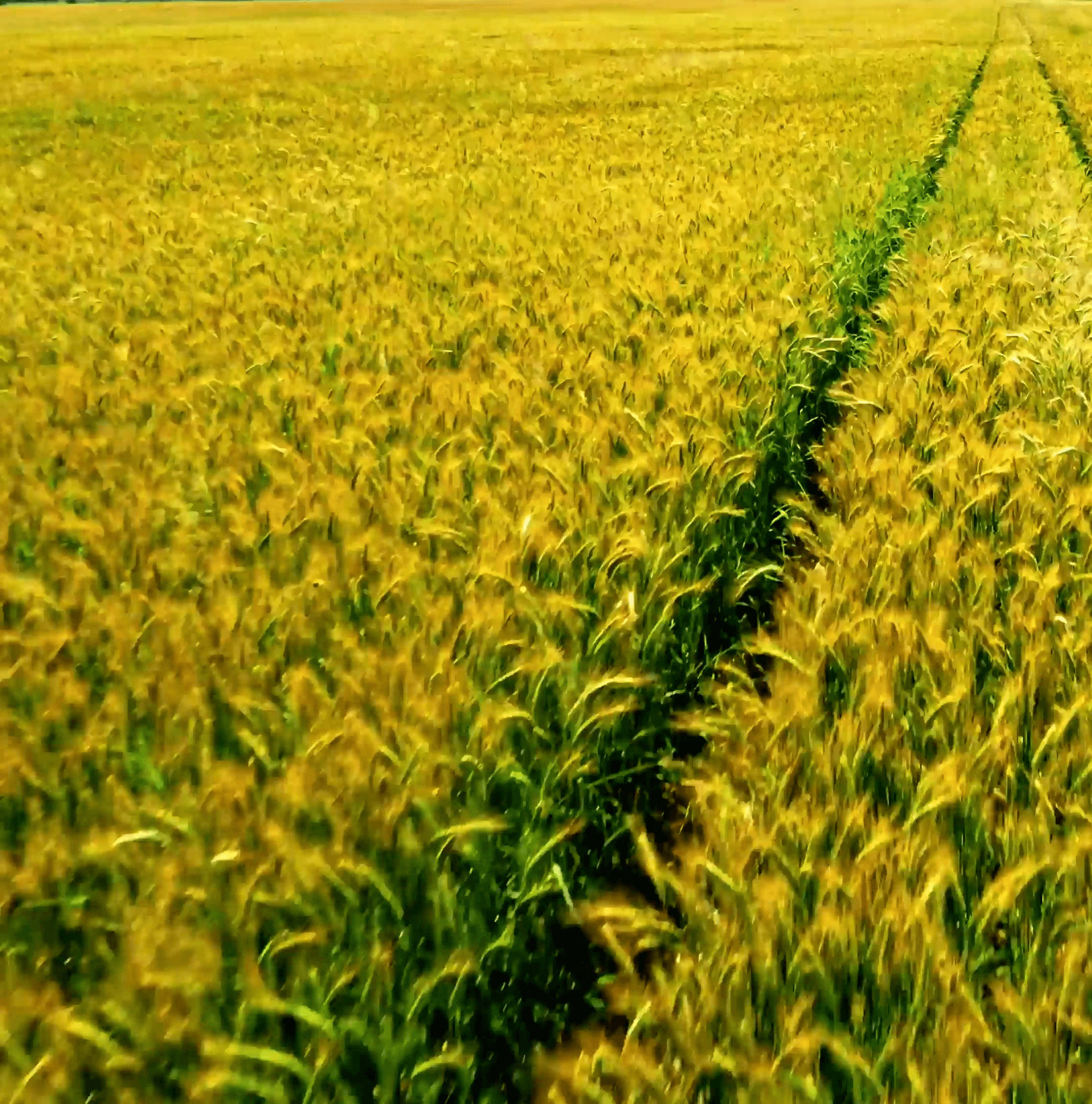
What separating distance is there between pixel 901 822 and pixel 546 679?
0.61 meters

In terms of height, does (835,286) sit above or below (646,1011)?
below

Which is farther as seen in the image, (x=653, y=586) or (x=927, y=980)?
(x=653, y=586)

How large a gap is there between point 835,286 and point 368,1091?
4.16 meters

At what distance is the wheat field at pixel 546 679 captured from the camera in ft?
4.49

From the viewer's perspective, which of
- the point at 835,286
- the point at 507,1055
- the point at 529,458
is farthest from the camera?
the point at 835,286

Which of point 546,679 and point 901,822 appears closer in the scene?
point 901,822

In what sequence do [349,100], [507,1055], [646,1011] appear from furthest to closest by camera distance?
1. [349,100]
2. [507,1055]
3. [646,1011]

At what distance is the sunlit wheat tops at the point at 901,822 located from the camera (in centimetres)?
131

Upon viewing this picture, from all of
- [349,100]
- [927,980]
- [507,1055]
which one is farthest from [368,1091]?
[349,100]

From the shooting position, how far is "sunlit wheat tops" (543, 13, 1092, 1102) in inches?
51.8

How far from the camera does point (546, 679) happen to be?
197 centimetres

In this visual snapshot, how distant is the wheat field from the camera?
53.9 inches

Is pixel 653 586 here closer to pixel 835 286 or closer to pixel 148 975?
pixel 148 975

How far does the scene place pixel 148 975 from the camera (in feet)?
4.29
